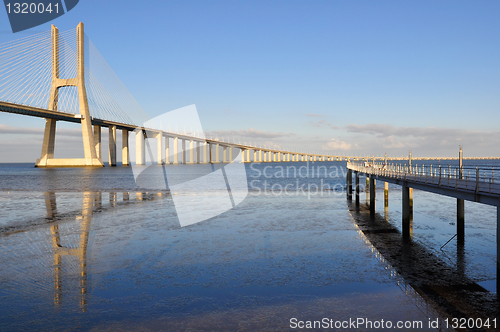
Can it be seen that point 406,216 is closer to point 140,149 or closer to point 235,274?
point 235,274

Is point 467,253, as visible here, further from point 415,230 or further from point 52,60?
point 52,60

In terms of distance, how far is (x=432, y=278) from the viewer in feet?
34.9

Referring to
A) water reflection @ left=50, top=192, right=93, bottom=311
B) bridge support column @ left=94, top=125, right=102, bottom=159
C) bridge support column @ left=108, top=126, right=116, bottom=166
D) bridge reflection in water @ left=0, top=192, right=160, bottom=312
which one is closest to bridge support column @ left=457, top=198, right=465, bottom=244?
water reflection @ left=50, top=192, right=93, bottom=311

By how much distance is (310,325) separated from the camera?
25.4 feet

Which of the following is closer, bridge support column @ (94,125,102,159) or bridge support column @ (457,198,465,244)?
bridge support column @ (457,198,465,244)

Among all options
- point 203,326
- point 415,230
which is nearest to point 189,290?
point 203,326

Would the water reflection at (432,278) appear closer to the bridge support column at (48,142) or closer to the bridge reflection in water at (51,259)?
the bridge reflection in water at (51,259)

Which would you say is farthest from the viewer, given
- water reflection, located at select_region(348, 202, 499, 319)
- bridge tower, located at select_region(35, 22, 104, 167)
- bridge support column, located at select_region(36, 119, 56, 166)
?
bridge support column, located at select_region(36, 119, 56, 166)

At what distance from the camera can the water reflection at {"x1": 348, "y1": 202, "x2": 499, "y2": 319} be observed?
8492 millimetres

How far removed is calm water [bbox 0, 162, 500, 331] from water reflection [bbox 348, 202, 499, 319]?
0.11 ft

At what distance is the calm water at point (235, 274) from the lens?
26.8 ft

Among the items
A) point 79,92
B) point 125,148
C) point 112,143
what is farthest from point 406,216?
point 125,148

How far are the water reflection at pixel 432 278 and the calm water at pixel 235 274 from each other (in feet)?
0.11

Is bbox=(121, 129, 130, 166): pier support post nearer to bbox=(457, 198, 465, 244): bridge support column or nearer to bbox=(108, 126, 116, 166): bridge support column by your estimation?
bbox=(108, 126, 116, 166): bridge support column
